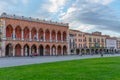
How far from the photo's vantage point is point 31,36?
66.8 meters

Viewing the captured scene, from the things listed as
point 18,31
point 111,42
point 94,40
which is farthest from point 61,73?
point 111,42

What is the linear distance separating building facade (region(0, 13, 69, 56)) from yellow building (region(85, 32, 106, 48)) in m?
28.1

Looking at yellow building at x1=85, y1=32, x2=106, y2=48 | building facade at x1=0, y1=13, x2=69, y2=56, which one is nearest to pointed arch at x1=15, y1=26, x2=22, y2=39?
building facade at x1=0, y1=13, x2=69, y2=56

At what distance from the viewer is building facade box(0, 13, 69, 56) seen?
192 ft

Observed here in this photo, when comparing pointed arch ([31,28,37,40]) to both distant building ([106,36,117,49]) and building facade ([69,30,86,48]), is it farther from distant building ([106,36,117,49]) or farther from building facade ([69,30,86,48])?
distant building ([106,36,117,49])

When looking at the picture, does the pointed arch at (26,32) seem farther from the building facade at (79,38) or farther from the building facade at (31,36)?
the building facade at (79,38)

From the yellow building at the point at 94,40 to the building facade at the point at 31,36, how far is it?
28.1 m

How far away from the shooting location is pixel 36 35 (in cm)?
6788

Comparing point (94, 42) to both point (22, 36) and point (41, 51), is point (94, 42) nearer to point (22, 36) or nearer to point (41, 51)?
point (41, 51)

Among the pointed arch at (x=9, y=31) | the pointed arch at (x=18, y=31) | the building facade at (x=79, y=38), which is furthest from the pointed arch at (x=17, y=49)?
the building facade at (x=79, y=38)

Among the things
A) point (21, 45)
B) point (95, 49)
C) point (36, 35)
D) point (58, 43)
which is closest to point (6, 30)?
point (21, 45)

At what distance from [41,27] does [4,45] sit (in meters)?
15.4

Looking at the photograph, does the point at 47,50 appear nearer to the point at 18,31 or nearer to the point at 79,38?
the point at 18,31

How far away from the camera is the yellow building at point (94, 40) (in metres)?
105
